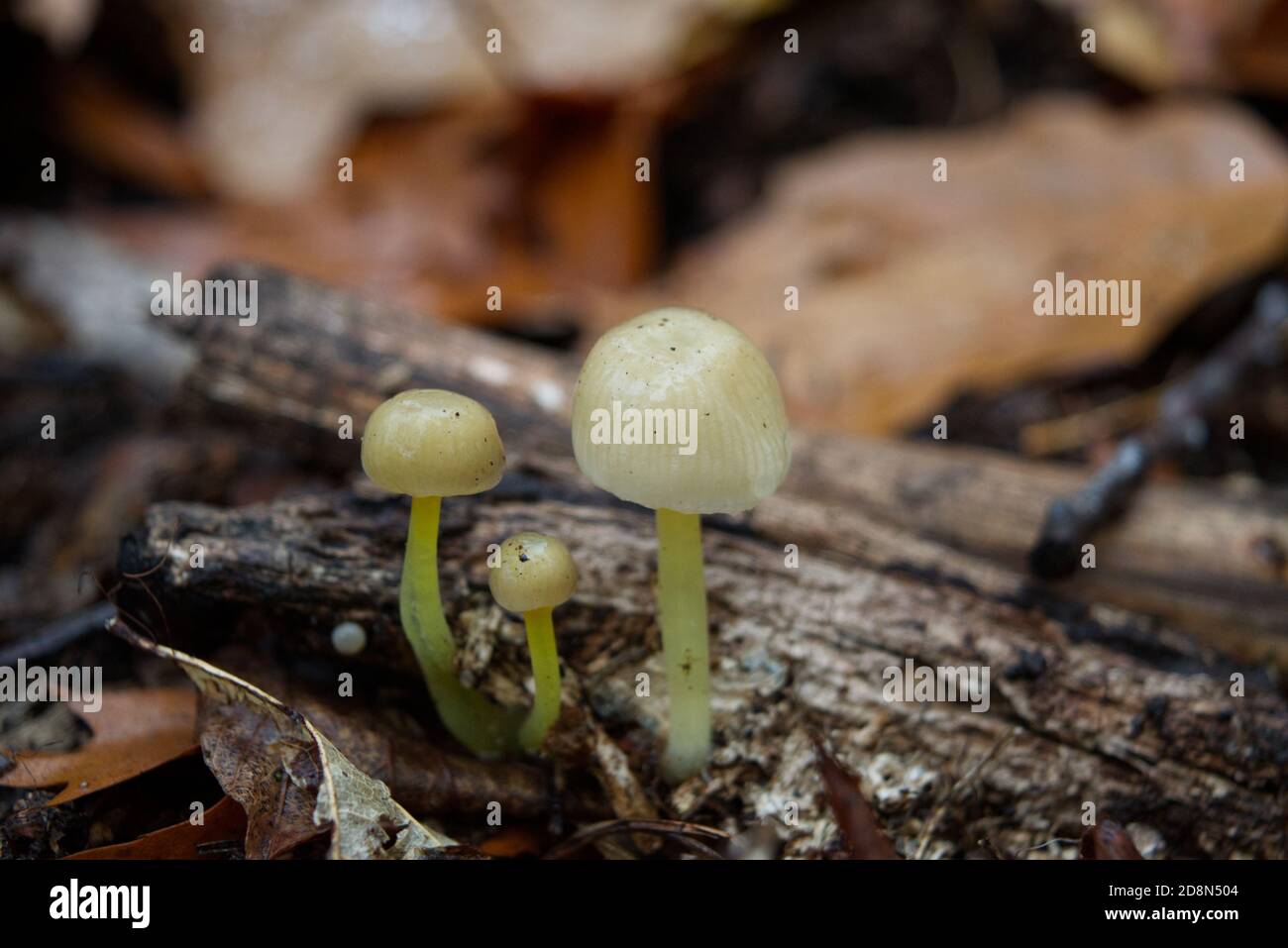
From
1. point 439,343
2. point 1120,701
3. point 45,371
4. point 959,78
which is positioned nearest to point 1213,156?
point 959,78

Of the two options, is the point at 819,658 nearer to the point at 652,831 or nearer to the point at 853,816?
the point at 853,816

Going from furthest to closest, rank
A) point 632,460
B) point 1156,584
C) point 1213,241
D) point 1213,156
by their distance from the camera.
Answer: point 1213,156 < point 1213,241 < point 1156,584 < point 632,460

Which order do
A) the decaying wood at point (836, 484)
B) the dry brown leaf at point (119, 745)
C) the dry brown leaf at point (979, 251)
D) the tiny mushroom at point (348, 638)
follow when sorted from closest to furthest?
the dry brown leaf at point (119, 745) → the tiny mushroom at point (348, 638) → the decaying wood at point (836, 484) → the dry brown leaf at point (979, 251)

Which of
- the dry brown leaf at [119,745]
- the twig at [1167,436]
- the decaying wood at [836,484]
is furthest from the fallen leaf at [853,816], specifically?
the dry brown leaf at [119,745]

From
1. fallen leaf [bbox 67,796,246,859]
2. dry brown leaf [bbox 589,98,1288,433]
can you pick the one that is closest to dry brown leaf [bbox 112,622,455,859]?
fallen leaf [bbox 67,796,246,859]

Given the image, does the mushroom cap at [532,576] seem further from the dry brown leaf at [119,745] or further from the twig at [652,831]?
the dry brown leaf at [119,745]

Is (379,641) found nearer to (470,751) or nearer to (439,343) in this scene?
(470,751)
